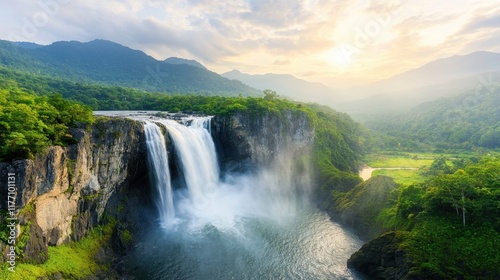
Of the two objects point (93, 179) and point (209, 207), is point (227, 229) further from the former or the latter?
point (93, 179)

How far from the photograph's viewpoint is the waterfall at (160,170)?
3956 cm

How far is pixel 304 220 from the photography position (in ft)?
146

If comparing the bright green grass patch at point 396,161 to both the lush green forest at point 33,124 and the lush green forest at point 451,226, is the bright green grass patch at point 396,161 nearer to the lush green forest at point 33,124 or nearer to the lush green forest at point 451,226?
the lush green forest at point 451,226

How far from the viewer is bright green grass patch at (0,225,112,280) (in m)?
20.5

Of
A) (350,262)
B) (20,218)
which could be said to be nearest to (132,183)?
(20,218)

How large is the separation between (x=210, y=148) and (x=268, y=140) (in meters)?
14.1

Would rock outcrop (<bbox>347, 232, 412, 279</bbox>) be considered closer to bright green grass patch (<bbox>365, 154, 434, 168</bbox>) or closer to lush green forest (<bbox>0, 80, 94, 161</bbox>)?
lush green forest (<bbox>0, 80, 94, 161</bbox>)

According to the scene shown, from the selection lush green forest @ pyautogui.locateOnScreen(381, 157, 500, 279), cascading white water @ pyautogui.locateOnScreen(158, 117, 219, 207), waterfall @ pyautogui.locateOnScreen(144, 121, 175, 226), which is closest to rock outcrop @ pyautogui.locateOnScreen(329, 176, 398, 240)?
lush green forest @ pyautogui.locateOnScreen(381, 157, 500, 279)

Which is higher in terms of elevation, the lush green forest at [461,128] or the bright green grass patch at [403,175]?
the lush green forest at [461,128]

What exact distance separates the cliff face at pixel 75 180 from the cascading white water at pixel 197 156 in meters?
5.98

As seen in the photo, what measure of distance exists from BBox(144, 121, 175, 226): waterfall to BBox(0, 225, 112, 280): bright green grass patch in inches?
352

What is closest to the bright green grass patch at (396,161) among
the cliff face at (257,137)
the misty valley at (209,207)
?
the cliff face at (257,137)

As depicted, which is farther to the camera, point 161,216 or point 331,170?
point 331,170

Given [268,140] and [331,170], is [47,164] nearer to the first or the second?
[268,140]
